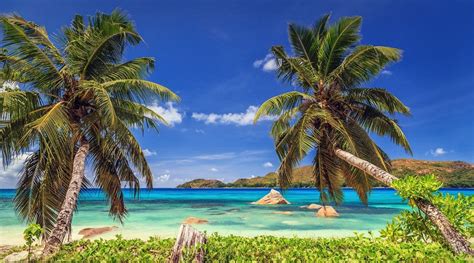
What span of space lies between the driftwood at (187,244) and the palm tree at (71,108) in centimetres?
397

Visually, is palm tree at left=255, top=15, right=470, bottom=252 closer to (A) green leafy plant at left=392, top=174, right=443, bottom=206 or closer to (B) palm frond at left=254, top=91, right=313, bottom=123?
(B) palm frond at left=254, top=91, right=313, bottom=123

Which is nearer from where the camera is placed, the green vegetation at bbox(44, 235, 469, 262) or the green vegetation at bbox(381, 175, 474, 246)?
the green vegetation at bbox(44, 235, 469, 262)

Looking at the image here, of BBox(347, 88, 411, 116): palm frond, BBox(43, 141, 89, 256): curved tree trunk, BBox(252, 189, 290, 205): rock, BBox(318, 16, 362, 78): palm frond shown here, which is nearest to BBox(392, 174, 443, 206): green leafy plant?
BBox(347, 88, 411, 116): palm frond

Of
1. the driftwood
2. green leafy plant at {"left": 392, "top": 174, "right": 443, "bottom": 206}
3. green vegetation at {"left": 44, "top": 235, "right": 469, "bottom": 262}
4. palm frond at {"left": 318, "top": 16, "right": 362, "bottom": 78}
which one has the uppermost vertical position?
palm frond at {"left": 318, "top": 16, "right": 362, "bottom": 78}

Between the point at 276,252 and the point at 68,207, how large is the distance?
5258 mm

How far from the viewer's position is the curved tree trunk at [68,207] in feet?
23.5

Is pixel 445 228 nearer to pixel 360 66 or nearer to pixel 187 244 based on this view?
pixel 187 244

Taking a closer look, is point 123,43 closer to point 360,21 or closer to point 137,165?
point 137,165

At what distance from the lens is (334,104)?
1141 centimetres

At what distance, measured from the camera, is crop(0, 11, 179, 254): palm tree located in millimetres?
8367

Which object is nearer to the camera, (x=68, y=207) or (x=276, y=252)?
(x=276, y=252)

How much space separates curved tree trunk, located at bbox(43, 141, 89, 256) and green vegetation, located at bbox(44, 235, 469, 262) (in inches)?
34.8

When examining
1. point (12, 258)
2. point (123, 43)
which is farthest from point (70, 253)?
point (123, 43)

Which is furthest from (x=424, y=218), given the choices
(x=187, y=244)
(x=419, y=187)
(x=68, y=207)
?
(x=68, y=207)
